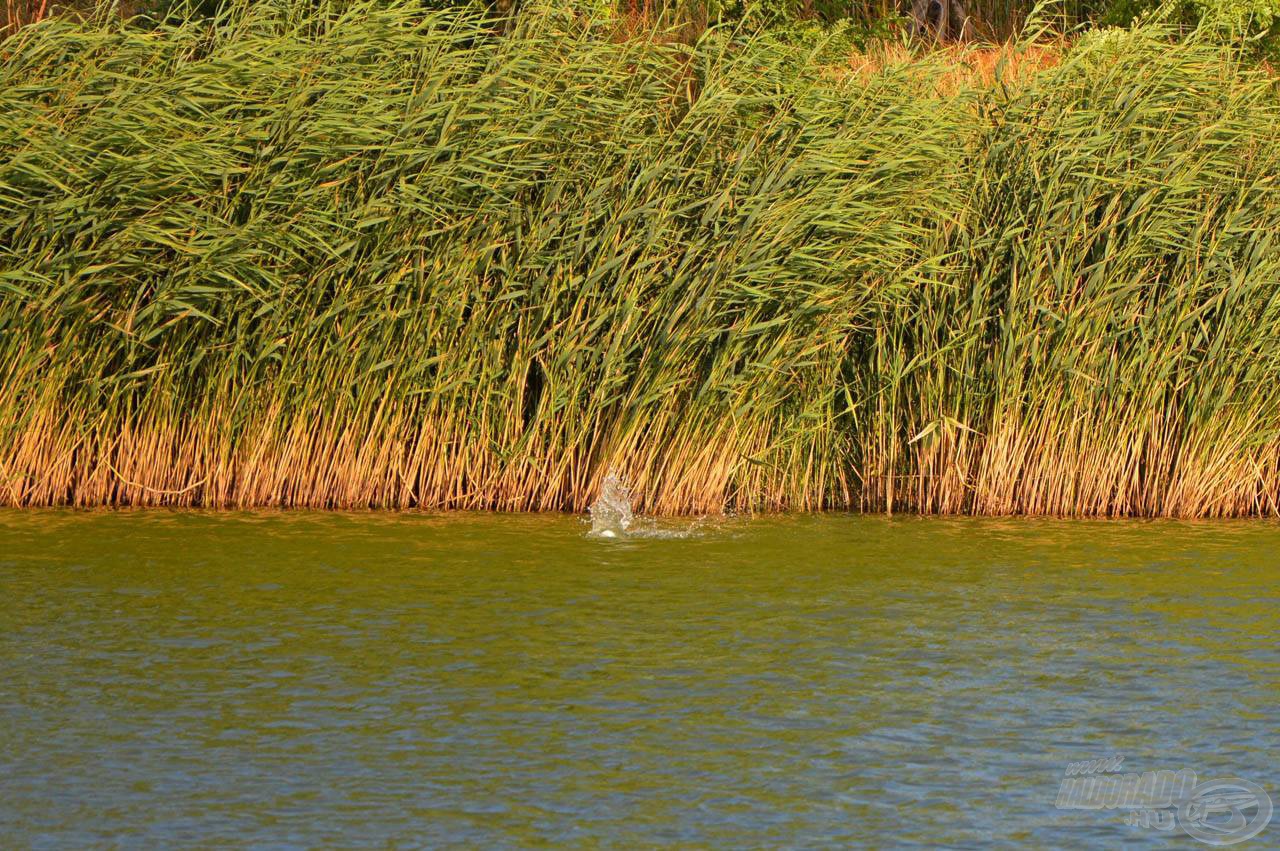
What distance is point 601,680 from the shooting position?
5977 mm

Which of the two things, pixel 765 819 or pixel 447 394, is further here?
pixel 447 394

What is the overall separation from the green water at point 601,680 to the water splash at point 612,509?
20 centimetres

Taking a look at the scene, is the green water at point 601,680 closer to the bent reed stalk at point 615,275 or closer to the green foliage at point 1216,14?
the bent reed stalk at point 615,275

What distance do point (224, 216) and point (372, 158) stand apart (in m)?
0.76

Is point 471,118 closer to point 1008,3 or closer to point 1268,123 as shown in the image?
point 1268,123

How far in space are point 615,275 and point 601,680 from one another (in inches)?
133

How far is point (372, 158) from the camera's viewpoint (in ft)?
28.7

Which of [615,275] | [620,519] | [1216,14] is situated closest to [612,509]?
[620,519]

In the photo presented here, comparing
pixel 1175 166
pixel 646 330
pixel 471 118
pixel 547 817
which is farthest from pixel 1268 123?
pixel 547 817

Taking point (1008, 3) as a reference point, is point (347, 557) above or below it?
below
